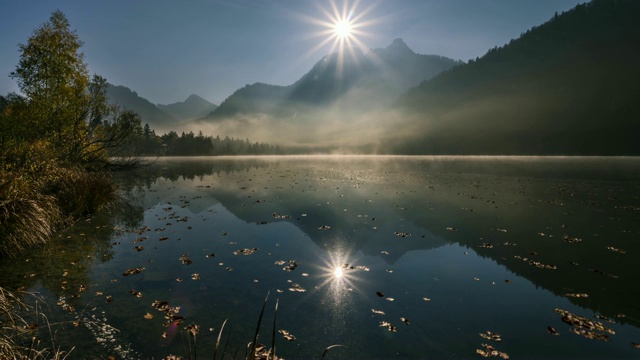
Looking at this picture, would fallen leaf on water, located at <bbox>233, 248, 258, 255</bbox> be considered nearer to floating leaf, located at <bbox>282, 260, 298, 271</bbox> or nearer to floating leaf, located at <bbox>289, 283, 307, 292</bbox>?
floating leaf, located at <bbox>282, 260, 298, 271</bbox>

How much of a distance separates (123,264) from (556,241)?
69.2 ft

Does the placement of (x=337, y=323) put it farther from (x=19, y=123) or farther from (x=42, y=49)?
(x=42, y=49)

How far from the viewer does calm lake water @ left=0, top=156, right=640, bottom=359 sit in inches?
287

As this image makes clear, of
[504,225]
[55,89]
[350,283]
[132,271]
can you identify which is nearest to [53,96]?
[55,89]

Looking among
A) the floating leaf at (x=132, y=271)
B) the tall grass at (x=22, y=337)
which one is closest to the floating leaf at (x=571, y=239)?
the tall grass at (x=22, y=337)

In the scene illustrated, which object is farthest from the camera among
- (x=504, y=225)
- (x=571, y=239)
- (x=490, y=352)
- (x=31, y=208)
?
(x=504, y=225)

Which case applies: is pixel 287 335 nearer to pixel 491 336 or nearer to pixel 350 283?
pixel 350 283

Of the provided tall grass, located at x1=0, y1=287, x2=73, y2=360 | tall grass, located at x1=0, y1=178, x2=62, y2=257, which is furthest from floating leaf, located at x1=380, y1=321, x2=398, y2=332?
tall grass, located at x1=0, y1=178, x2=62, y2=257

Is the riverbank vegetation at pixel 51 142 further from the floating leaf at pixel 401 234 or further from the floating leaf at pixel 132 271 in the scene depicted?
the floating leaf at pixel 401 234

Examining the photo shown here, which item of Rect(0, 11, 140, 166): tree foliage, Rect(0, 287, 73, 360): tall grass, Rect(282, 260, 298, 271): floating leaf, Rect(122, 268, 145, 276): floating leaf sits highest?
Rect(0, 11, 140, 166): tree foliage

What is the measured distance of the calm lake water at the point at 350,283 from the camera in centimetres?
730

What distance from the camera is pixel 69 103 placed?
3178 centimetres

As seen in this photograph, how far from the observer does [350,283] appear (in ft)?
35.8

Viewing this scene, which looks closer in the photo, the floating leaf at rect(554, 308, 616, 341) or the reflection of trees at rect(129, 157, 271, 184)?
the floating leaf at rect(554, 308, 616, 341)
